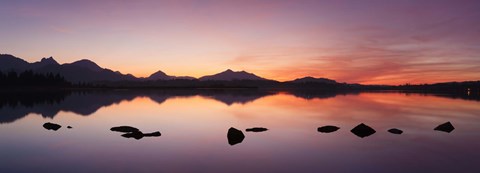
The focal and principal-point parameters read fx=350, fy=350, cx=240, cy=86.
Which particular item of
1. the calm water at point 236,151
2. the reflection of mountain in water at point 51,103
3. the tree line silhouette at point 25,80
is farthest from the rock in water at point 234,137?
the tree line silhouette at point 25,80

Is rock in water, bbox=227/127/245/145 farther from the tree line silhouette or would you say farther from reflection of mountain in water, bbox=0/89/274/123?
the tree line silhouette

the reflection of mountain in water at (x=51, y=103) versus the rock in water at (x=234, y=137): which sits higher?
the reflection of mountain in water at (x=51, y=103)

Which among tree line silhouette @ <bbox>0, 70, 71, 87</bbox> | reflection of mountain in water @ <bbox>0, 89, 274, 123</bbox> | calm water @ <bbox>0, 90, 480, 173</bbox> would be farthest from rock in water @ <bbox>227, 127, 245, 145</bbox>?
tree line silhouette @ <bbox>0, 70, 71, 87</bbox>

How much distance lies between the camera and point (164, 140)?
1310 inches

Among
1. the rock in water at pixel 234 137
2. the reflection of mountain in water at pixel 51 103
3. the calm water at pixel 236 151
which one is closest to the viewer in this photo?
the calm water at pixel 236 151

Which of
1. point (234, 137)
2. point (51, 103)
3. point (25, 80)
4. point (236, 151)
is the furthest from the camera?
point (25, 80)

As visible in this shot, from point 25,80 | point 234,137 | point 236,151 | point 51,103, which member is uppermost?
point 25,80

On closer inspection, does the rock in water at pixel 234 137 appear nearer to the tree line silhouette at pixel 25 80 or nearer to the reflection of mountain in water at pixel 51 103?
the reflection of mountain in water at pixel 51 103

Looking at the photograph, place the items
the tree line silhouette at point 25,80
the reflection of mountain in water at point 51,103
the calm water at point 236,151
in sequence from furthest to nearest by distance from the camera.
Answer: the tree line silhouette at point 25,80, the reflection of mountain in water at point 51,103, the calm water at point 236,151

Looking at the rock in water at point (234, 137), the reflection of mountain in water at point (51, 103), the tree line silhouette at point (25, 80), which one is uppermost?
the tree line silhouette at point (25, 80)

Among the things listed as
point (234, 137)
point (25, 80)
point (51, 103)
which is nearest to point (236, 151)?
point (234, 137)

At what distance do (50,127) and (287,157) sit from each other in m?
29.3

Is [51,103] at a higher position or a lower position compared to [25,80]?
lower

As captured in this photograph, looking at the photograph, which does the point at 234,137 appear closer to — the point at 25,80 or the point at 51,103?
the point at 51,103
